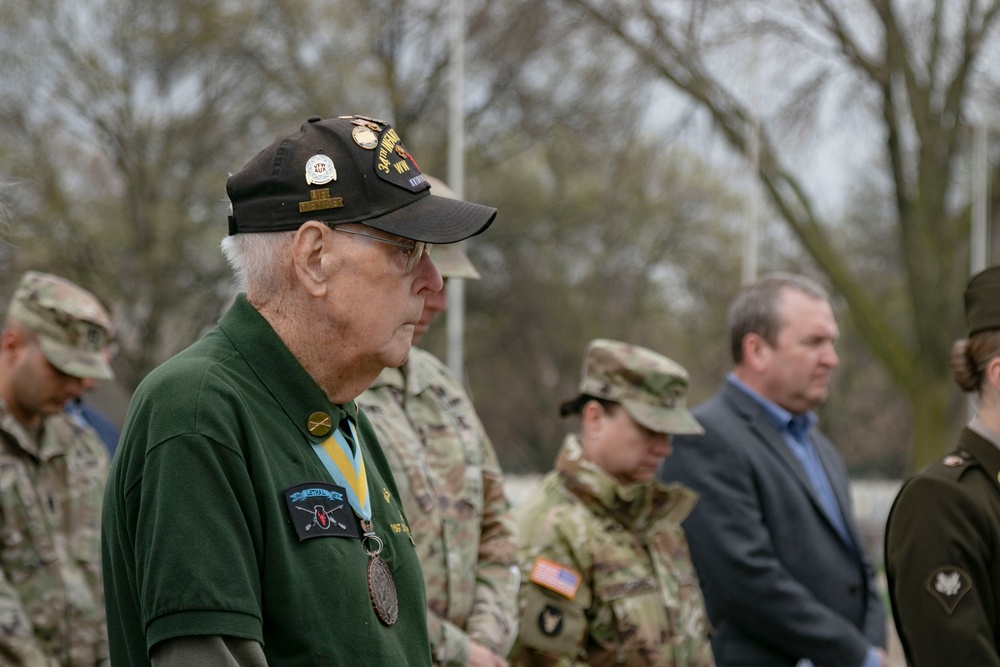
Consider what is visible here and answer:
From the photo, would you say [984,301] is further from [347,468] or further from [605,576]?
[347,468]

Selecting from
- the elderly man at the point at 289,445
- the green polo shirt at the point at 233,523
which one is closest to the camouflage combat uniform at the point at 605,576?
the elderly man at the point at 289,445

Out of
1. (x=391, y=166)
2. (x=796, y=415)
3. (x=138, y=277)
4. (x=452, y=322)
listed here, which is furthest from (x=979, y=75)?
(x=391, y=166)

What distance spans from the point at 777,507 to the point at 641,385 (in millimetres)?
820

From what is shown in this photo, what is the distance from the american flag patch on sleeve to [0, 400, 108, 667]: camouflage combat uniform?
5.75ft

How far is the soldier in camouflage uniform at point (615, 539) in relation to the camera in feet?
13.8

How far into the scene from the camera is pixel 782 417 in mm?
5246

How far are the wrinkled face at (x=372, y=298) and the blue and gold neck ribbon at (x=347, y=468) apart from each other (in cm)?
17

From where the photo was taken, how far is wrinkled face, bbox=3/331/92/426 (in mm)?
4801

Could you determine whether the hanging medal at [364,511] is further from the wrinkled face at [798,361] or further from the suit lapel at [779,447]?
the wrinkled face at [798,361]

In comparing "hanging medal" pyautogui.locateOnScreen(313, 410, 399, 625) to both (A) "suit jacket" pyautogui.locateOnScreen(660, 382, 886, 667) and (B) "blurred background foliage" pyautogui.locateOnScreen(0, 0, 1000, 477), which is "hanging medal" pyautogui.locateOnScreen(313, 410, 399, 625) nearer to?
(A) "suit jacket" pyautogui.locateOnScreen(660, 382, 886, 667)

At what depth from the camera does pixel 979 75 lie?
13.9m

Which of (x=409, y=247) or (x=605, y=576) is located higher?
(x=409, y=247)

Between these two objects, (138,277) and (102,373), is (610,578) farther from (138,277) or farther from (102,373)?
(138,277)

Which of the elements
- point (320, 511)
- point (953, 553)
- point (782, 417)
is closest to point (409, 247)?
point (320, 511)
